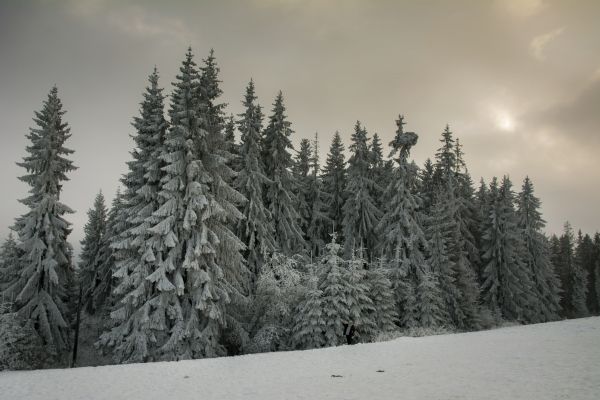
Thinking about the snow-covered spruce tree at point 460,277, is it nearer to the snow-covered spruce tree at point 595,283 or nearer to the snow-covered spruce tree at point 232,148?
the snow-covered spruce tree at point 232,148

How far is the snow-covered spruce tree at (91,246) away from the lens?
40391 mm

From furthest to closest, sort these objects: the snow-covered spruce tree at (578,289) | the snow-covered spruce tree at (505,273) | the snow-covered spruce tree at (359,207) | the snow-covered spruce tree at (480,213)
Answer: the snow-covered spruce tree at (578,289) < the snow-covered spruce tree at (480,213) < the snow-covered spruce tree at (505,273) < the snow-covered spruce tree at (359,207)

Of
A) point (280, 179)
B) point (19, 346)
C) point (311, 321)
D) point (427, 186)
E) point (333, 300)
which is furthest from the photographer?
point (427, 186)

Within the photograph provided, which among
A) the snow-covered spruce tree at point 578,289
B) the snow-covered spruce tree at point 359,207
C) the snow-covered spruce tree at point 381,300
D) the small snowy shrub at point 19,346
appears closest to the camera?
the small snowy shrub at point 19,346

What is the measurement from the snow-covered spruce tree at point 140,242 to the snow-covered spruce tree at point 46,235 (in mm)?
3799

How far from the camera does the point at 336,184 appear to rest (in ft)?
144

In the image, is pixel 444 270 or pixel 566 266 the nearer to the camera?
pixel 444 270

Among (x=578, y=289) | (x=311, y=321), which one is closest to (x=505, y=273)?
(x=311, y=321)

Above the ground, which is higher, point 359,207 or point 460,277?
point 359,207

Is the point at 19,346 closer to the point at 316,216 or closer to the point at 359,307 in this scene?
the point at 359,307

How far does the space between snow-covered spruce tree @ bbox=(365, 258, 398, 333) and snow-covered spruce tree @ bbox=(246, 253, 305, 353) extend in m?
4.88

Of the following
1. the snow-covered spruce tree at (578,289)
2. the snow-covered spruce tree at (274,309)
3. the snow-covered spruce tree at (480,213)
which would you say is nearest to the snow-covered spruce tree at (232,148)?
the snow-covered spruce tree at (274,309)

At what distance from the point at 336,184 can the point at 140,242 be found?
25.1 m

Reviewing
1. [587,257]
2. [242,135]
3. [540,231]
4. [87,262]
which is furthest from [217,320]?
[587,257]
